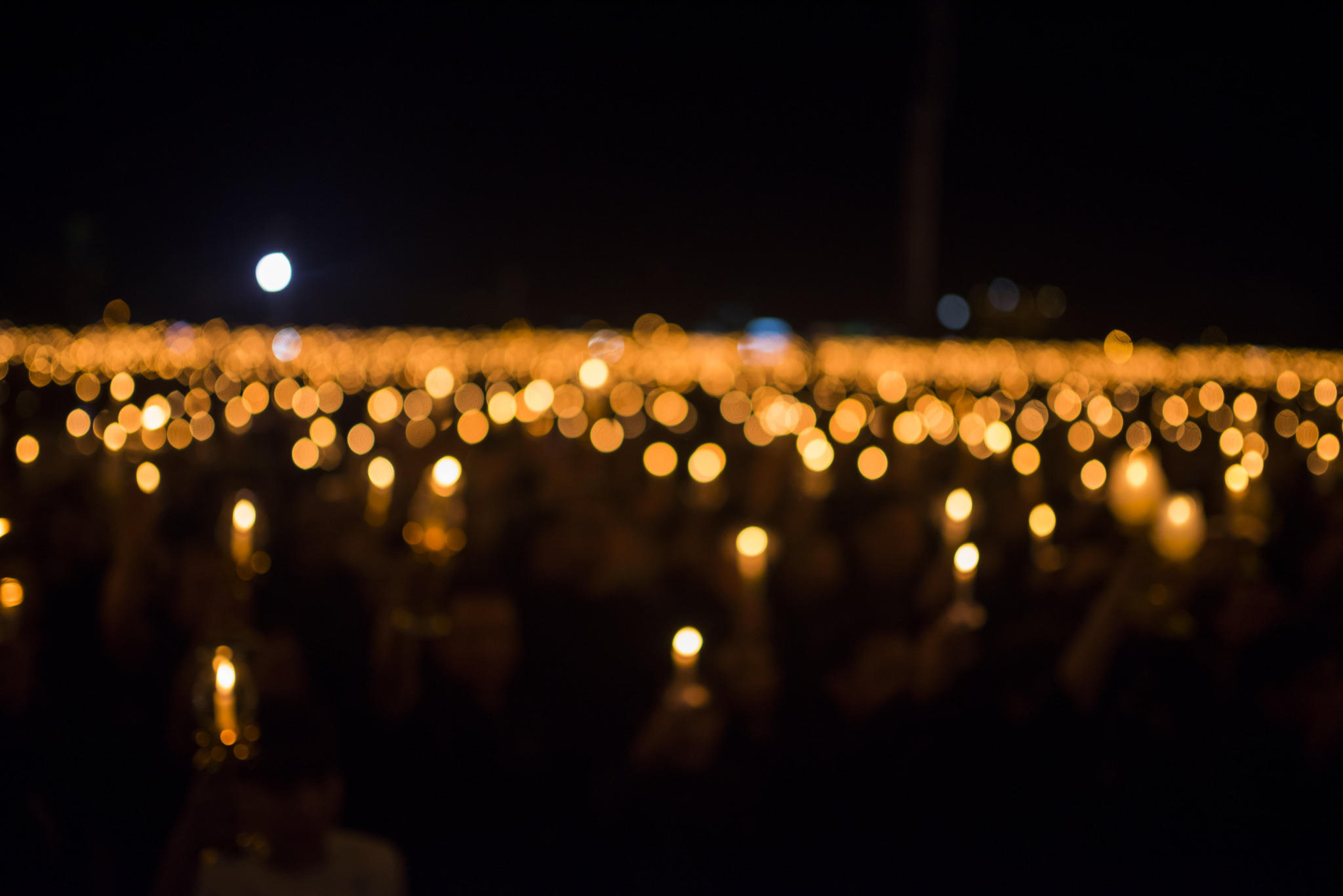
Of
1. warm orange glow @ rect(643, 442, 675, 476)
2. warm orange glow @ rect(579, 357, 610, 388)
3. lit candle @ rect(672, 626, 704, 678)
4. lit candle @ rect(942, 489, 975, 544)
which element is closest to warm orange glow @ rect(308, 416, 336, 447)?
warm orange glow @ rect(579, 357, 610, 388)

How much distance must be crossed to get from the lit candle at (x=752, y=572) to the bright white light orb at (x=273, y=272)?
2200 mm

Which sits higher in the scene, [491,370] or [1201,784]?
[491,370]

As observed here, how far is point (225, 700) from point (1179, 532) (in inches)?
169

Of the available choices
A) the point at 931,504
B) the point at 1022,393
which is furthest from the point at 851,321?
the point at 931,504

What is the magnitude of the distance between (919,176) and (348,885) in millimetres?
16731

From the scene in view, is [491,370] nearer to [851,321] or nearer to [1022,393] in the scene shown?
[1022,393]

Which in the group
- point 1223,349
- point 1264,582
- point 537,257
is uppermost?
point 537,257

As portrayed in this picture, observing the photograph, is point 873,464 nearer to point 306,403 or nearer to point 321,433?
point 321,433

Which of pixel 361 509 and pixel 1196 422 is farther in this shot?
pixel 1196 422

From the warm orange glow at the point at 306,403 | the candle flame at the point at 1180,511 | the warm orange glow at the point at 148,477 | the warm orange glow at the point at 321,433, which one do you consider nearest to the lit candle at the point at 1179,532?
the candle flame at the point at 1180,511

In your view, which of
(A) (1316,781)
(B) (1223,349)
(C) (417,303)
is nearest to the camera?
(A) (1316,781)

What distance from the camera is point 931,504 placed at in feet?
26.8

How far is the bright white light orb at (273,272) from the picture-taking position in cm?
→ 339

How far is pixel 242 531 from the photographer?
4.50m
